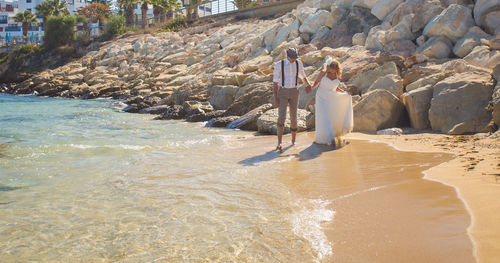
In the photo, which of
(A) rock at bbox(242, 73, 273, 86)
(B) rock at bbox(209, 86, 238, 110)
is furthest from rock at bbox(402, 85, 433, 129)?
(B) rock at bbox(209, 86, 238, 110)

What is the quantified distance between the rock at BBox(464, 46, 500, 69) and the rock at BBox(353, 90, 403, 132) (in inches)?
105

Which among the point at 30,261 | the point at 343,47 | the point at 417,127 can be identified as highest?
the point at 343,47

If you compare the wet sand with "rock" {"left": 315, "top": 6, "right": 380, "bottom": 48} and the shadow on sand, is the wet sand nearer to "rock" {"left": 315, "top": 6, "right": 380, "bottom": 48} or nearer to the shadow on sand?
the shadow on sand

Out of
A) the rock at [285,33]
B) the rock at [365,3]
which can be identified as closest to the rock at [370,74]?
the rock at [365,3]

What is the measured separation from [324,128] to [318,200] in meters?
3.35

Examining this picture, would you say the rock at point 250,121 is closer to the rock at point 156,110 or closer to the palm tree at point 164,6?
the rock at point 156,110

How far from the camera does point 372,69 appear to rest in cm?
1072

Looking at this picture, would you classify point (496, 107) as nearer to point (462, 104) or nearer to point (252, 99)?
point (462, 104)

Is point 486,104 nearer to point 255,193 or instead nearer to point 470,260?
point 255,193

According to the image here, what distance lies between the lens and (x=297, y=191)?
470 centimetres

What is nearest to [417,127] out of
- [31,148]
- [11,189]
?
[11,189]

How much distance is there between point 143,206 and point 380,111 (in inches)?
224

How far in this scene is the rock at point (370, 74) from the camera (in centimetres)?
1037

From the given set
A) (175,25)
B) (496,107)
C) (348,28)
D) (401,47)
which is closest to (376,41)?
(401,47)
